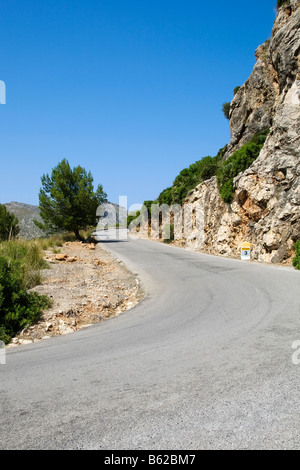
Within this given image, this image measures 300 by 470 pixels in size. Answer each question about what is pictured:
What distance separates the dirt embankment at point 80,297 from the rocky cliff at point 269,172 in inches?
308

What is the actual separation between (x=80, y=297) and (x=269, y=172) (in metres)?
13.7

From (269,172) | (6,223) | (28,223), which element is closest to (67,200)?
(6,223)

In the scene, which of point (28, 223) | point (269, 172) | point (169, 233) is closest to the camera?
point (269, 172)

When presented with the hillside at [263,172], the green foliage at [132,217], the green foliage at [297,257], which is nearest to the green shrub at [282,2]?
the hillside at [263,172]

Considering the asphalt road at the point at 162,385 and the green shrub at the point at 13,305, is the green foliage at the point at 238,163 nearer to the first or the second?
the asphalt road at the point at 162,385

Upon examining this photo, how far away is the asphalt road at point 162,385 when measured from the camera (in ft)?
8.64

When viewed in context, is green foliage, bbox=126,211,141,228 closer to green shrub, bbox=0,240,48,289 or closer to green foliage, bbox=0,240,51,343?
green shrub, bbox=0,240,48,289

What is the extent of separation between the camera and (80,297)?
923 cm

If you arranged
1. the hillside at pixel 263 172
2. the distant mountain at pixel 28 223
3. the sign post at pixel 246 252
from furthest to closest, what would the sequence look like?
1. the distant mountain at pixel 28 223
2. the sign post at pixel 246 252
3. the hillside at pixel 263 172

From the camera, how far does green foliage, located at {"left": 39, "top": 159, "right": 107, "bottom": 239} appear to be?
32.5 meters

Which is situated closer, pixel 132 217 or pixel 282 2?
pixel 282 2

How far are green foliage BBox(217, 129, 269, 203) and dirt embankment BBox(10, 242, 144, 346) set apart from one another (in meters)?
11.2

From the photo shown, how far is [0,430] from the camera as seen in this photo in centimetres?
284

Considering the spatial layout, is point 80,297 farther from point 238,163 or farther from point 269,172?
point 238,163
